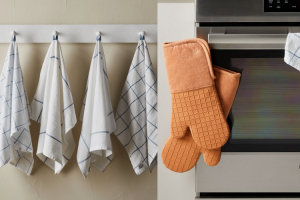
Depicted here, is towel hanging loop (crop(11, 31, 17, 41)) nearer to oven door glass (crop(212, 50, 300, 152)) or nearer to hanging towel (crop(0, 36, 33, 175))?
hanging towel (crop(0, 36, 33, 175))

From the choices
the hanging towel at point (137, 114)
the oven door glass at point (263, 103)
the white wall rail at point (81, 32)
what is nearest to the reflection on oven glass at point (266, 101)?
the oven door glass at point (263, 103)

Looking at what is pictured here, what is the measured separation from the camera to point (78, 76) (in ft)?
4.43

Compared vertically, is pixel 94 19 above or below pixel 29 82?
above

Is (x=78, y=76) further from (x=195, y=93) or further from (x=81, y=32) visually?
(x=195, y=93)

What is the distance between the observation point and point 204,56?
0.67m

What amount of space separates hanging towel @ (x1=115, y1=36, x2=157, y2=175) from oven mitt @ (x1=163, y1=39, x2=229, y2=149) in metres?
0.54

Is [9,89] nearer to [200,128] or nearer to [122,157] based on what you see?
[122,157]

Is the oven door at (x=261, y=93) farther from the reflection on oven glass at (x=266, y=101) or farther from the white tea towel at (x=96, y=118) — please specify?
the white tea towel at (x=96, y=118)

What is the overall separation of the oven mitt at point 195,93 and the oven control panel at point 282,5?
15 centimetres

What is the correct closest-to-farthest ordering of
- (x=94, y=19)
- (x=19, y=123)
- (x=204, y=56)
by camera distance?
(x=204, y=56) → (x=19, y=123) → (x=94, y=19)

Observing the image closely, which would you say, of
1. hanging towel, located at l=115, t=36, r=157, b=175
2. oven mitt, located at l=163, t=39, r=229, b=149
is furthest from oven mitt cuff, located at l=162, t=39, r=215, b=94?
hanging towel, located at l=115, t=36, r=157, b=175

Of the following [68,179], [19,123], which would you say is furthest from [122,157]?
[19,123]

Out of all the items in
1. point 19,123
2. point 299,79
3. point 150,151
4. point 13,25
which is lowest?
point 150,151

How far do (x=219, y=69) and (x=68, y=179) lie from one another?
911mm
